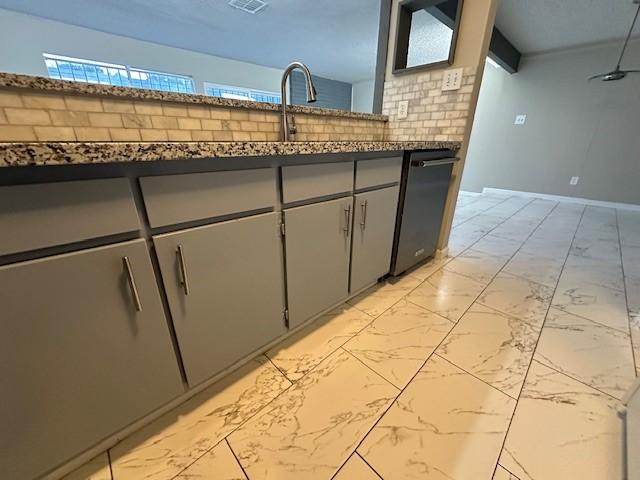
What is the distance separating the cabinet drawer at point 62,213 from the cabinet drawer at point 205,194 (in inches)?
2.0

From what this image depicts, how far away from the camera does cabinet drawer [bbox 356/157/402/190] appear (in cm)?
120

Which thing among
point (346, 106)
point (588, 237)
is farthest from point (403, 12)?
point (346, 106)

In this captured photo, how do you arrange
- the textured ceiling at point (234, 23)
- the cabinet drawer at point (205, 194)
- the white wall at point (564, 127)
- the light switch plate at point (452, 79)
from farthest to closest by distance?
the white wall at point (564, 127), the textured ceiling at point (234, 23), the light switch plate at point (452, 79), the cabinet drawer at point (205, 194)

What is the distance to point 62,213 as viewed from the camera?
0.52 metres

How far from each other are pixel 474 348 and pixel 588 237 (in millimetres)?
2675

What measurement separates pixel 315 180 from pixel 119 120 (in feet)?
2.61

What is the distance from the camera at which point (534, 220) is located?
10.8 feet

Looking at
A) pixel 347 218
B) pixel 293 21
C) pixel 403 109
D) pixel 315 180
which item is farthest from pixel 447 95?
pixel 293 21

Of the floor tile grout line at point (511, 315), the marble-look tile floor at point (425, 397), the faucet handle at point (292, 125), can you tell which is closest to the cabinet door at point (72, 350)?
the marble-look tile floor at point (425, 397)

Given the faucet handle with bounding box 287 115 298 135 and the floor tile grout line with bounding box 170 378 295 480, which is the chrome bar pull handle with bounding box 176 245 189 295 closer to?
the floor tile grout line with bounding box 170 378 295 480

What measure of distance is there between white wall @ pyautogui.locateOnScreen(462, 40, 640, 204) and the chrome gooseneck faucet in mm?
4967

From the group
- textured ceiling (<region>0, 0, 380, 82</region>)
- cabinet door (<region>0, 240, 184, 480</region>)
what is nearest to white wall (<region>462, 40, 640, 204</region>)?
textured ceiling (<region>0, 0, 380, 82</region>)

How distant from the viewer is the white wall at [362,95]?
25.7 ft

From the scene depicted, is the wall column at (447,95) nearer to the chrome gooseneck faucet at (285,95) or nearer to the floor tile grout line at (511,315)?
the floor tile grout line at (511,315)
